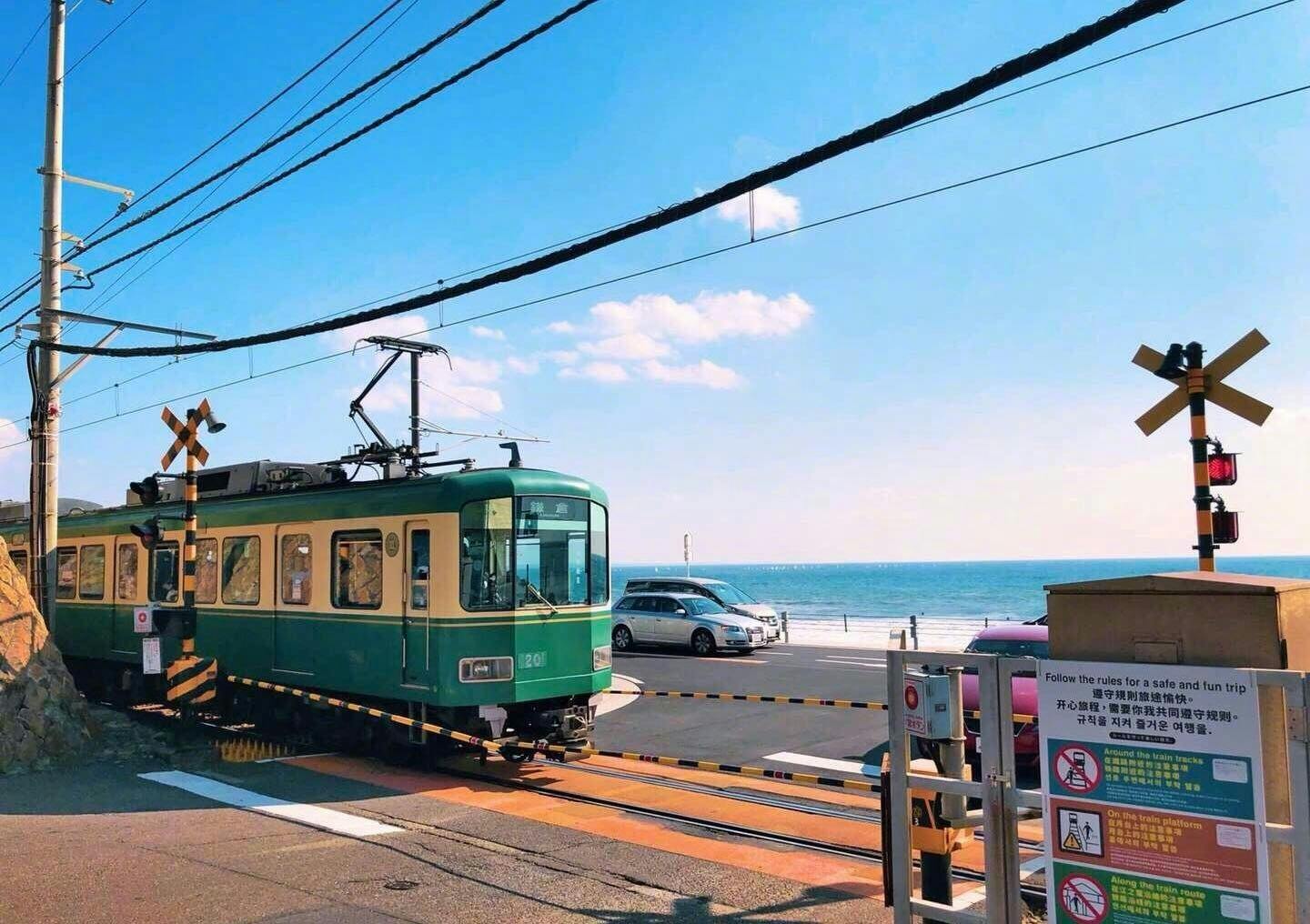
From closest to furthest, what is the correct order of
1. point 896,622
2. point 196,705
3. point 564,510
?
point 564,510 < point 196,705 < point 896,622

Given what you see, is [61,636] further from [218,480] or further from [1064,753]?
[1064,753]

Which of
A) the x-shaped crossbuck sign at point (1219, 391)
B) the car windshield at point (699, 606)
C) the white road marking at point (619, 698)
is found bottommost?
the white road marking at point (619, 698)

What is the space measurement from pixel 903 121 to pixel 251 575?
9.95 meters

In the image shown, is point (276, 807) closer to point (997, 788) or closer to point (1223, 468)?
point (997, 788)

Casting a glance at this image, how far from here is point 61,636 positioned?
664 inches

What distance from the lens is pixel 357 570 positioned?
11.4m

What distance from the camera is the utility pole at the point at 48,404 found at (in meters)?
14.7

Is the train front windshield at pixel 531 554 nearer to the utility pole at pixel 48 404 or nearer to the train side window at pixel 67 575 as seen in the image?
the utility pole at pixel 48 404

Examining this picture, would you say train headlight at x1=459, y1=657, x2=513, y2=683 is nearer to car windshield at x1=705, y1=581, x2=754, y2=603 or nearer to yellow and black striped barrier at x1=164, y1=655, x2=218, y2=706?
yellow and black striped barrier at x1=164, y1=655, x2=218, y2=706

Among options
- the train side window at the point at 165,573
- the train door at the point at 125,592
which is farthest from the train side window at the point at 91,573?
the train side window at the point at 165,573

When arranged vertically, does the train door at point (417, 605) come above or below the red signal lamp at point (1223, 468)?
below

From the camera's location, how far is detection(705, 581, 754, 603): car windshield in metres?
28.6

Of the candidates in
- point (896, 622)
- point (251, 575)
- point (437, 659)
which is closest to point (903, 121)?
point (437, 659)

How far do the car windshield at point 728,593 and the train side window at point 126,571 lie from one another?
52.2ft
